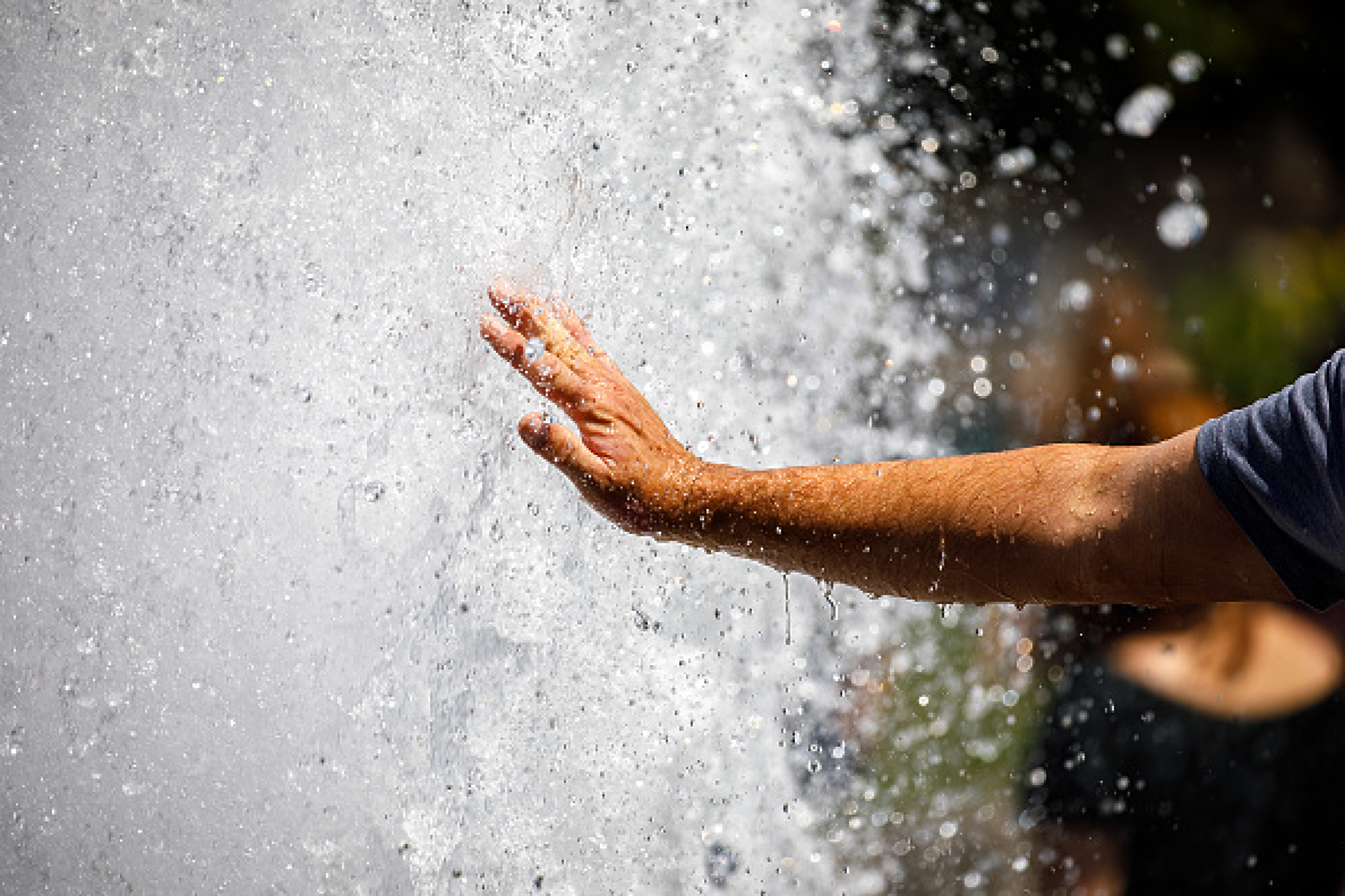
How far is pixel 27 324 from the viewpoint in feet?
4.14

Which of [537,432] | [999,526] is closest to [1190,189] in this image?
[999,526]

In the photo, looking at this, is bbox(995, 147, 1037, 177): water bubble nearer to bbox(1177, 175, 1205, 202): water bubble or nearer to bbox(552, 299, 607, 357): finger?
bbox(1177, 175, 1205, 202): water bubble

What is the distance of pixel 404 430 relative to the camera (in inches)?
44.6

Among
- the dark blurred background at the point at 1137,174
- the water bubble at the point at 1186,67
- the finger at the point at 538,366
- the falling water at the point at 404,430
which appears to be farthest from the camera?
the water bubble at the point at 1186,67

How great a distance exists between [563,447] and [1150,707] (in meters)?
0.83

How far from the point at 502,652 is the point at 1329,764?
3.55ft

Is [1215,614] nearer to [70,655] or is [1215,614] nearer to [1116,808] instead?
[1116,808]

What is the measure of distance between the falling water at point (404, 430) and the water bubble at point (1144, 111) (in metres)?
0.30

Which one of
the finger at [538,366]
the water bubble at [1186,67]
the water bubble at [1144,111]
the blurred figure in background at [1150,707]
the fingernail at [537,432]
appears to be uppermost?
the water bubble at [1186,67]

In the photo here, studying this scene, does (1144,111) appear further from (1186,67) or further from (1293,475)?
(1293,475)

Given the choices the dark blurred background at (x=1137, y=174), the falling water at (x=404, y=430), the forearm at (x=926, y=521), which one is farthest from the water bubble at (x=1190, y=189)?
the forearm at (x=926, y=521)

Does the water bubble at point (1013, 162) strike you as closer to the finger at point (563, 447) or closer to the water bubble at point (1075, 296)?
the water bubble at point (1075, 296)

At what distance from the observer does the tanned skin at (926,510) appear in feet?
2.39

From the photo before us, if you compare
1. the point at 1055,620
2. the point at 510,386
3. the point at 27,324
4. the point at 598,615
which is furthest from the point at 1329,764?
the point at 27,324
